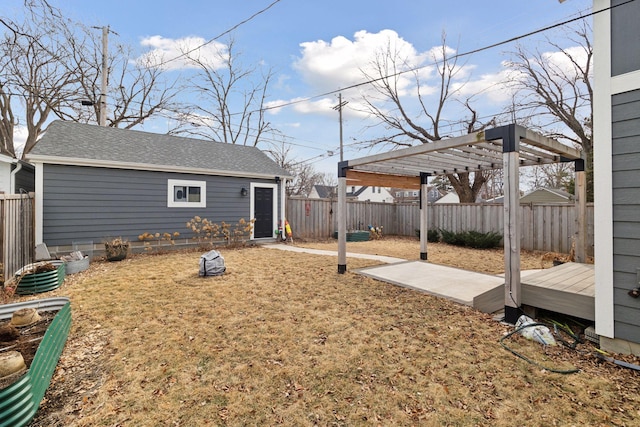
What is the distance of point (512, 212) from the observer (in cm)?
325

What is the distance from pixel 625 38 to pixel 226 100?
1887 cm

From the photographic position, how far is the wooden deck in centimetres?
304

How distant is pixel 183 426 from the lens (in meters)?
1.80

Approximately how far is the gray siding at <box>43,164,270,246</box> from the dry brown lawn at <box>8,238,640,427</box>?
3826 millimetres

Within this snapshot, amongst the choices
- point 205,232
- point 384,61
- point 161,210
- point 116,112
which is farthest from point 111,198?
point 384,61

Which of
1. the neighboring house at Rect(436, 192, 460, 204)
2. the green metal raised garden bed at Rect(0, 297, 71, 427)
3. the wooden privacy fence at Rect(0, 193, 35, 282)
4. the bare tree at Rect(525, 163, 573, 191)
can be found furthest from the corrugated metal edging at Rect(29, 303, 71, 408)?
the neighboring house at Rect(436, 192, 460, 204)

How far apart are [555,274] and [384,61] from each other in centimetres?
1229

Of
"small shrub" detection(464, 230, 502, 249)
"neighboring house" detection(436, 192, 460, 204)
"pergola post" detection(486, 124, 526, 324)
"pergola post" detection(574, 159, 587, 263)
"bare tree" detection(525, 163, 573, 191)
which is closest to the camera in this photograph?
"pergola post" detection(486, 124, 526, 324)

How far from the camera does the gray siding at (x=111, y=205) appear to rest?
6.94 meters

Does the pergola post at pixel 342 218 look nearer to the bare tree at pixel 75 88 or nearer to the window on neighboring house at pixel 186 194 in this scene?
the window on neighboring house at pixel 186 194

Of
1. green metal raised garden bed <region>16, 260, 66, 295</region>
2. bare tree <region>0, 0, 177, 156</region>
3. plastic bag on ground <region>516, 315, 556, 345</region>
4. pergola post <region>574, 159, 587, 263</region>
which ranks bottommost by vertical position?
plastic bag on ground <region>516, 315, 556, 345</region>

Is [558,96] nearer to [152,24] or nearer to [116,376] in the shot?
[152,24]

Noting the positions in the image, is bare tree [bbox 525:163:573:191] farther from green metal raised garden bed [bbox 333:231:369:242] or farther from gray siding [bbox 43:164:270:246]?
gray siding [bbox 43:164:270:246]

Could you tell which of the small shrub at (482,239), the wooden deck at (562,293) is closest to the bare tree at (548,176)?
the small shrub at (482,239)
